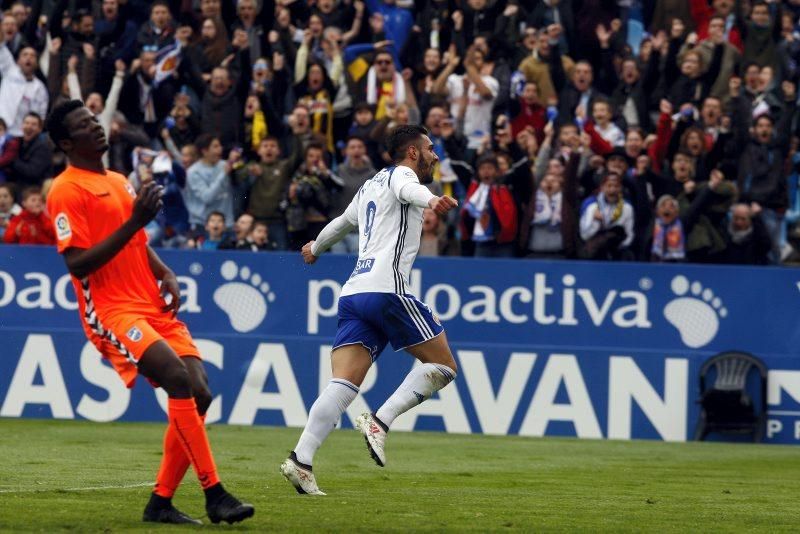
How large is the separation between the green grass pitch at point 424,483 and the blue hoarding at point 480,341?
44cm

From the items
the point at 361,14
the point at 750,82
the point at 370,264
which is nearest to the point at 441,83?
the point at 361,14

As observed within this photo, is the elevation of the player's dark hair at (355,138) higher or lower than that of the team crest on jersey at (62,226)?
lower

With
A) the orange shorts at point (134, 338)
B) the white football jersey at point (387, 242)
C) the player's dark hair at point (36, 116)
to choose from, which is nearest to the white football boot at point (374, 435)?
the white football jersey at point (387, 242)

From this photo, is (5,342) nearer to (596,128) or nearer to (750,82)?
(596,128)

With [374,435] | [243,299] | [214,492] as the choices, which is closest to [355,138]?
[243,299]

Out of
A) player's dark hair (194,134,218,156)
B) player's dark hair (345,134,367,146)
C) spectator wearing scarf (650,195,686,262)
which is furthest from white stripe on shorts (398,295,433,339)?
player's dark hair (194,134,218,156)

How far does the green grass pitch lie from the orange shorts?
806mm

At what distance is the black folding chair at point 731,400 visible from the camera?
1583 centimetres

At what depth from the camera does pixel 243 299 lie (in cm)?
1642

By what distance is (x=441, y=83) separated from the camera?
19.6m

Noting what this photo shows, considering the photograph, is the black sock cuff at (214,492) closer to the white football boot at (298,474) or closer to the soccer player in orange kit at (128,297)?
the soccer player in orange kit at (128,297)

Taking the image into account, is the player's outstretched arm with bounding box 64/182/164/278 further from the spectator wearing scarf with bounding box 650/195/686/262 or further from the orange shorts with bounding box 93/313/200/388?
the spectator wearing scarf with bounding box 650/195/686/262

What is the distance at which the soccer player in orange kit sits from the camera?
7668 mm

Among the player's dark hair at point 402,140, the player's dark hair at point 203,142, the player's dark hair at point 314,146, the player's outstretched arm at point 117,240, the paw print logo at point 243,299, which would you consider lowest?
the paw print logo at point 243,299
